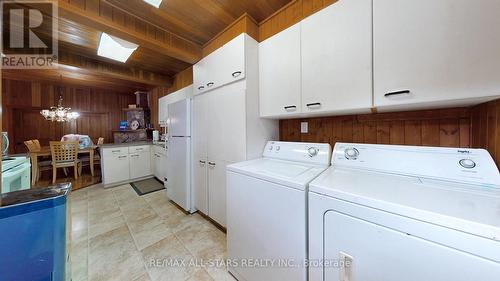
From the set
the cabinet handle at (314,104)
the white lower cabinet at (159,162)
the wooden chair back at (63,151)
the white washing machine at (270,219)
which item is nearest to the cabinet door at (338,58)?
the cabinet handle at (314,104)

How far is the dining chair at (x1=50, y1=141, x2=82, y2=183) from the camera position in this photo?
3570 millimetres

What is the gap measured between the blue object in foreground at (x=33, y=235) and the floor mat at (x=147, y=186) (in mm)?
2660

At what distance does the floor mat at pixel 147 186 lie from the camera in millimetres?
3256

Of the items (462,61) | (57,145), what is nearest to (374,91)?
(462,61)

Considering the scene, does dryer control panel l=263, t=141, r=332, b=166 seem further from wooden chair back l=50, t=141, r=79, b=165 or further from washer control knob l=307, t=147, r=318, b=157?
wooden chair back l=50, t=141, r=79, b=165

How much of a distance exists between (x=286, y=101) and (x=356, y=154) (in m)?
0.73

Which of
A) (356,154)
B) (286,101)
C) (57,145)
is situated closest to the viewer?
(356,154)

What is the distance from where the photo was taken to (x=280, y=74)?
161cm

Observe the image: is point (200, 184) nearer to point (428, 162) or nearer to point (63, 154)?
point (428, 162)

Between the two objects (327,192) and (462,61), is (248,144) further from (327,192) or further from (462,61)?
(462,61)

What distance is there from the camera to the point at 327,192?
0.87 m

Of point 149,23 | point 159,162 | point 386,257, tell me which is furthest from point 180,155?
point 386,257

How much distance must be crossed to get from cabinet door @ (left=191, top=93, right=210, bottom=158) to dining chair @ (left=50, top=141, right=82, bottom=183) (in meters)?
3.44

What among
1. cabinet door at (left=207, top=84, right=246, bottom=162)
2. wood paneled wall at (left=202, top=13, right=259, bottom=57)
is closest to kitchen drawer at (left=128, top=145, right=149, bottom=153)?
cabinet door at (left=207, top=84, right=246, bottom=162)
